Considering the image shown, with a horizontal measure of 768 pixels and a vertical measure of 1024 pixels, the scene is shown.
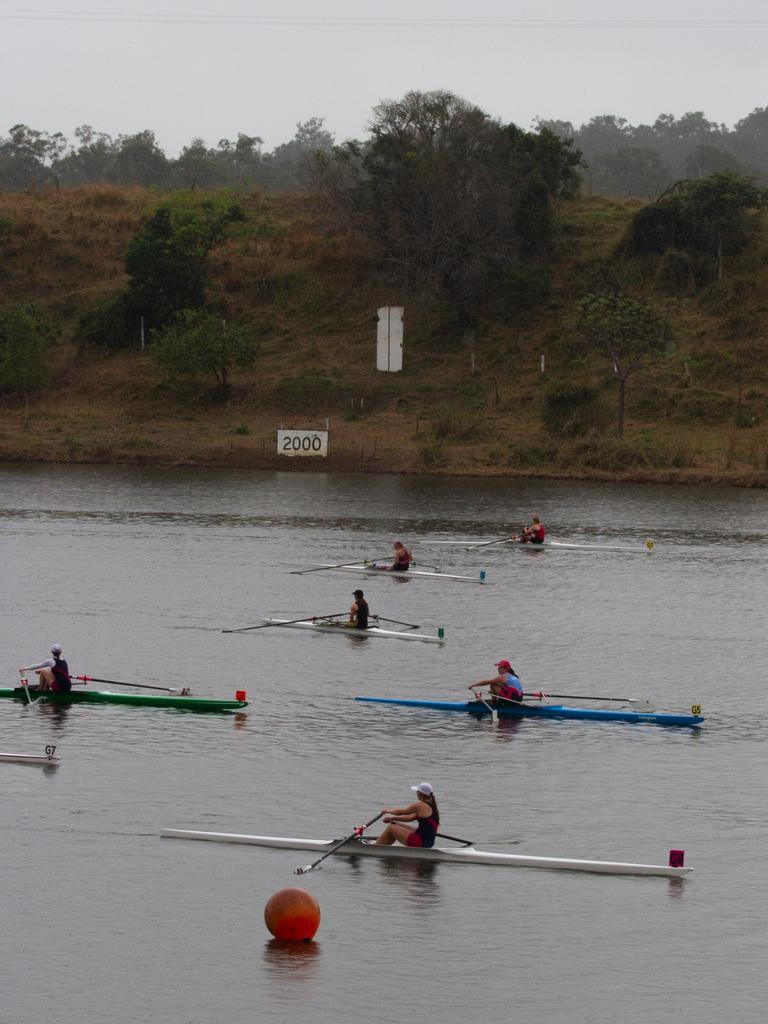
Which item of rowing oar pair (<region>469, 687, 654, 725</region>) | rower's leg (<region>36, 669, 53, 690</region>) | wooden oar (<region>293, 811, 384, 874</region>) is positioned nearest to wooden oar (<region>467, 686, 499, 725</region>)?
rowing oar pair (<region>469, 687, 654, 725</region>)

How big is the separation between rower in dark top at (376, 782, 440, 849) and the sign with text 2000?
187 feet

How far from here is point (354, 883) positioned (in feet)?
68.6

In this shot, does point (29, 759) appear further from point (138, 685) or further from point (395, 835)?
point (395, 835)

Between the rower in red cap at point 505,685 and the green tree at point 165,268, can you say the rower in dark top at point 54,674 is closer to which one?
the rower in red cap at point 505,685

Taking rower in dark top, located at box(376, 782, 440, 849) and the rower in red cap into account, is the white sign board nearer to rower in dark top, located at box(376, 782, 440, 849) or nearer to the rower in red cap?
the rower in red cap

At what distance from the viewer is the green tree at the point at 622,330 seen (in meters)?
78.0

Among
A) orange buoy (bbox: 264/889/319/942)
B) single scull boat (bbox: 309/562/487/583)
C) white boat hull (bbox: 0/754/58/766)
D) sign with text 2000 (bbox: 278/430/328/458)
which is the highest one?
sign with text 2000 (bbox: 278/430/328/458)

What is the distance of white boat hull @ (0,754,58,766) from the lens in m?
25.7

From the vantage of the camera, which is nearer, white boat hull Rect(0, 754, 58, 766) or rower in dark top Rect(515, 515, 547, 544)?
white boat hull Rect(0, 754, 58, 766)

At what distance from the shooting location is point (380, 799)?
80.2 ft

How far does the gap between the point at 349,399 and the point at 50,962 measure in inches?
2655

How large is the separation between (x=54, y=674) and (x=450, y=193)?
210 ft

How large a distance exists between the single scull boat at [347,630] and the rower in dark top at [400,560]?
766cm

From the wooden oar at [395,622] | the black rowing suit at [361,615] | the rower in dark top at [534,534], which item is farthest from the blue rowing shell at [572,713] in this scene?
the rower in dark top at [534,534]
